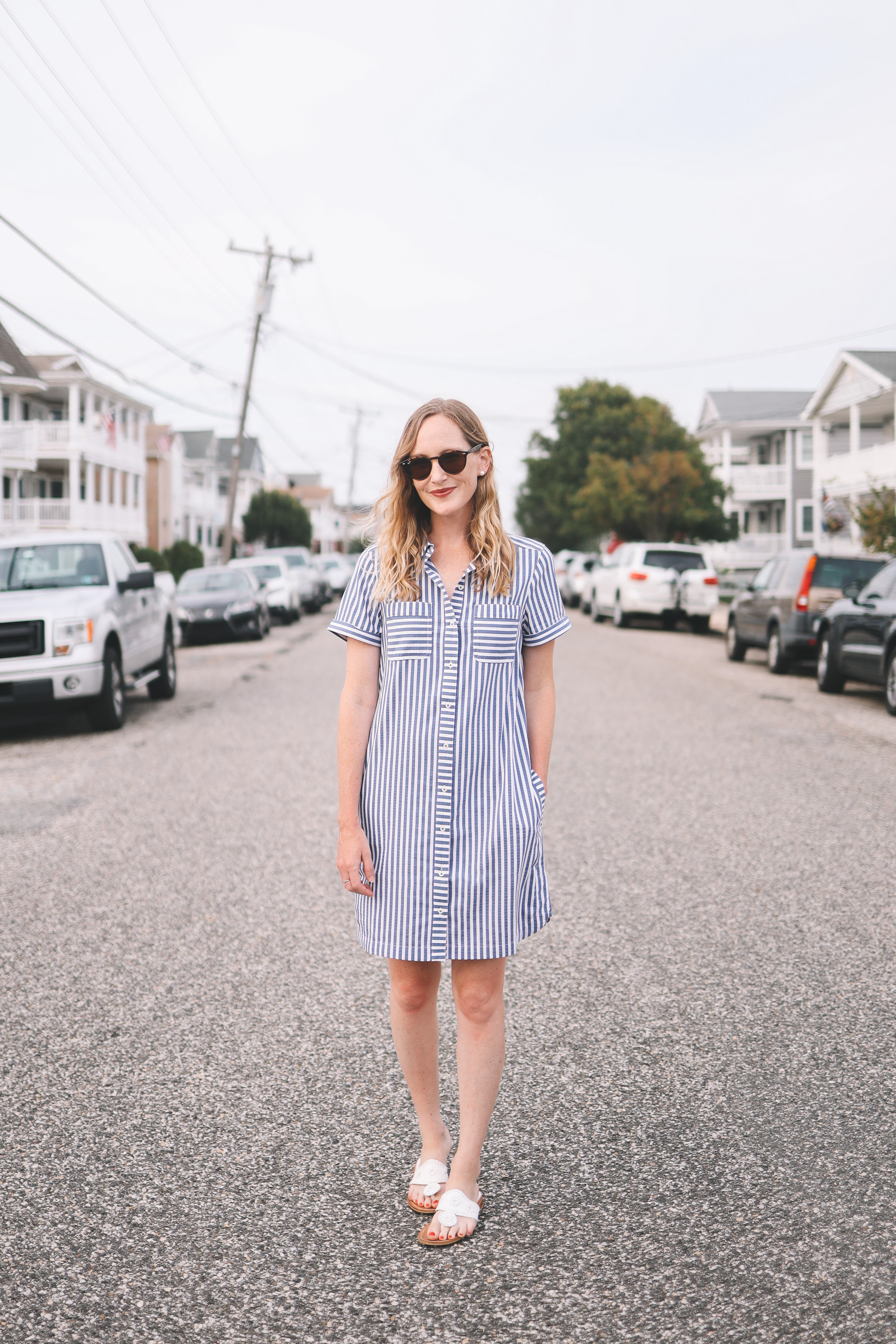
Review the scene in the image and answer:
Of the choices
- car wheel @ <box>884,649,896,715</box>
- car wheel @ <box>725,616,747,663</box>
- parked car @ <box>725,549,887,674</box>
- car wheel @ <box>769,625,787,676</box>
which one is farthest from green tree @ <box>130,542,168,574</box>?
car wheel @ <box>884,649,896,715</box>

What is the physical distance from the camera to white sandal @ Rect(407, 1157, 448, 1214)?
3.08m

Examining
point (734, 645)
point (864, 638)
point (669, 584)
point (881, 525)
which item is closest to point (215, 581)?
point (669, 584)

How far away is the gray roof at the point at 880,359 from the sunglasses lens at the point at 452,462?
3698 centimetres

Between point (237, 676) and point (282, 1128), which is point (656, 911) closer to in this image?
point (282, 1128)

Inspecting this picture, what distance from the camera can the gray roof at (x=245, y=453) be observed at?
90.9 metres

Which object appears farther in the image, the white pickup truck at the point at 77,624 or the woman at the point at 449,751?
the white pickup truck at the point at 77,624

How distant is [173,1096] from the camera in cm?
380

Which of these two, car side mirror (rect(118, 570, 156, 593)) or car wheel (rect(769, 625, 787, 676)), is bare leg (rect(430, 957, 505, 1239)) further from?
car wheel (rect(769, 625, 787, 676))

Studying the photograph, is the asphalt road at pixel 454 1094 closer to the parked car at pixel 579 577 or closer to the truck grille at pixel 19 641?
the truck grille at pixel 19 641

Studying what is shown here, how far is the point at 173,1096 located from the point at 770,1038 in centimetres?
192

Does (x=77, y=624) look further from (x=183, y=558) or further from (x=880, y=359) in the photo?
(x=183, y=558)

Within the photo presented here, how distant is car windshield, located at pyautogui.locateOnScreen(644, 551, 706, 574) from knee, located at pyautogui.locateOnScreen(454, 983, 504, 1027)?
23722 mm

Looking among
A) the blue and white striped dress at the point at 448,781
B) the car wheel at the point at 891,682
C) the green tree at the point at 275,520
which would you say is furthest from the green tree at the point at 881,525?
the green tree at the point at 275,520

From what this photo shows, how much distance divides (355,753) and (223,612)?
22347 millimetres
